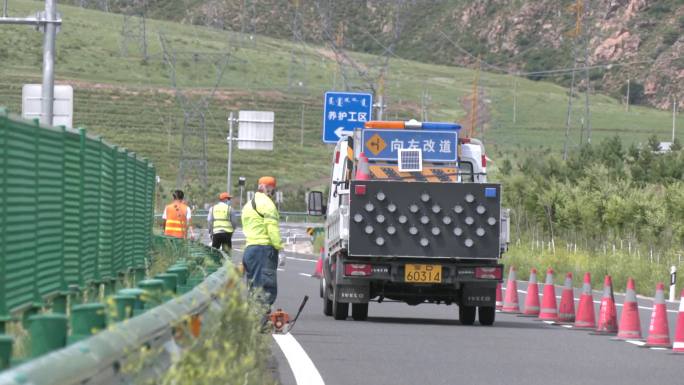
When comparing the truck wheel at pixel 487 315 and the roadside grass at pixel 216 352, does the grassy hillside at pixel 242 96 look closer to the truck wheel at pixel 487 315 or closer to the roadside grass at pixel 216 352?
the truck wheel at pixel 487 315

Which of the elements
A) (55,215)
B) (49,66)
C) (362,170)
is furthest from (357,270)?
(55,215)

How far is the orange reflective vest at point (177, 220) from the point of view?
3011 cm

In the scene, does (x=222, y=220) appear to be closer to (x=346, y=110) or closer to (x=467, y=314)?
(x=467, y=314)

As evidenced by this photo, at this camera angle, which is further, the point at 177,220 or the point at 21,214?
the point at 177,220

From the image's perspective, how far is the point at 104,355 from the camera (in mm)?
5203

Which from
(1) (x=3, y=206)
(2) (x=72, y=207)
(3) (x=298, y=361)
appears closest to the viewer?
(1) (x=3, y=206)

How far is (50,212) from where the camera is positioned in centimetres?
1195

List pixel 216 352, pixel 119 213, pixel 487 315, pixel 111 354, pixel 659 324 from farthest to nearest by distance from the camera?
pixel 487 315
pixel 119 213
pixel 659 324
pixel 216 352
pixel 111 354

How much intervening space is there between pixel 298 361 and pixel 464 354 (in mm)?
1904

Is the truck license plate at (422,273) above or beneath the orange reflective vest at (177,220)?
beneath

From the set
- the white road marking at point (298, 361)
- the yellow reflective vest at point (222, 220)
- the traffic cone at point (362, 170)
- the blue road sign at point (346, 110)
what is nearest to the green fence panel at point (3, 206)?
the white road marking at point (298, 361)

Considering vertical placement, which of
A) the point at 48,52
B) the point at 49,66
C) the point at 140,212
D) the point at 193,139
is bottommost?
the point at 140,212

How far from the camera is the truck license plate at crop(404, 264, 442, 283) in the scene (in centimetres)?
2122

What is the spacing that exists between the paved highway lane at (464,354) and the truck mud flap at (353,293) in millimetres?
305
